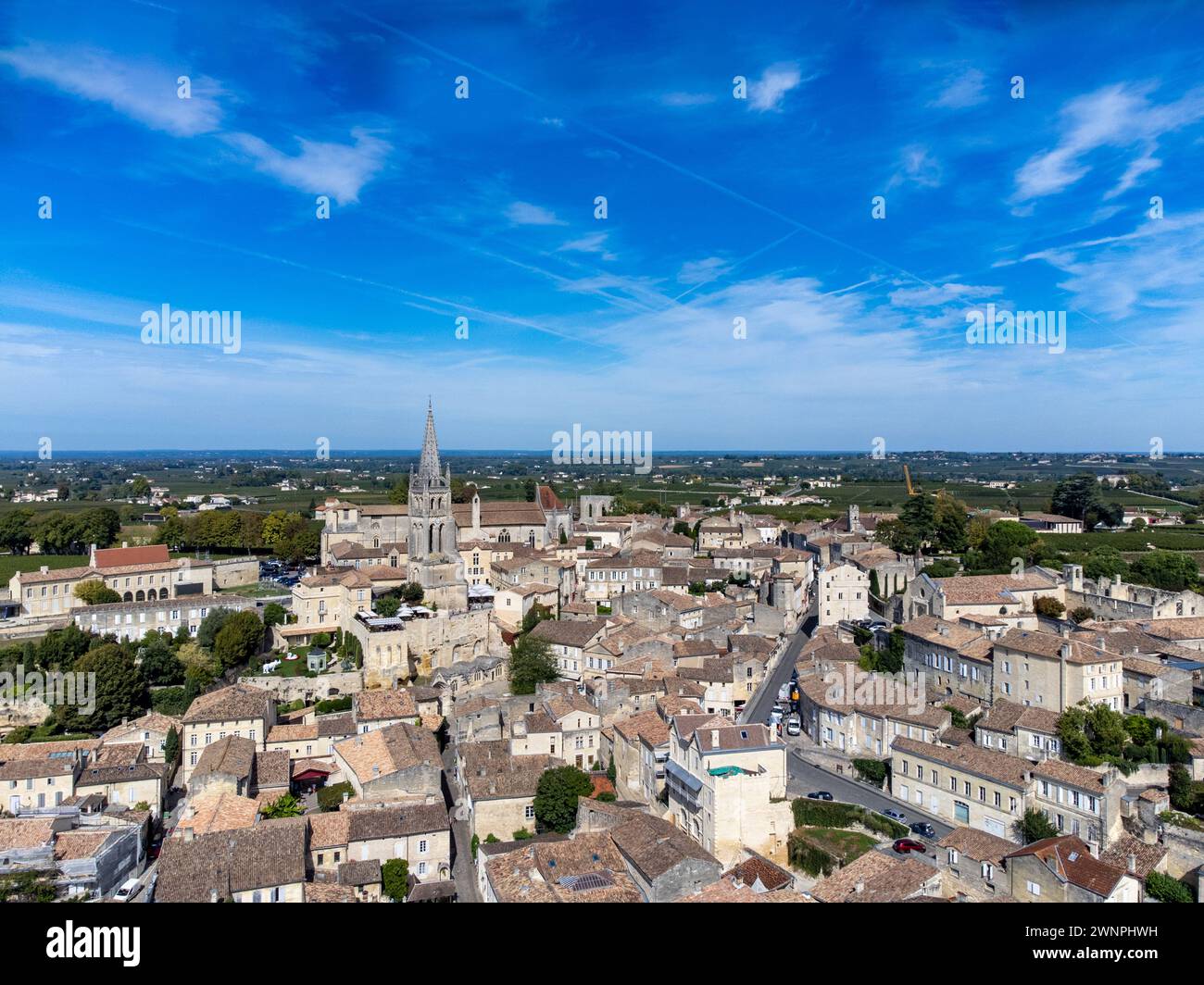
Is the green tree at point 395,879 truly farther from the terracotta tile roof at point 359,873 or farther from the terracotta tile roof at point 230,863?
the terracotta tile roof at point 230,863

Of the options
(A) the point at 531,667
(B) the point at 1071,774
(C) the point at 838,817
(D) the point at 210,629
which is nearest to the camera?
(B) the point at 1071,774

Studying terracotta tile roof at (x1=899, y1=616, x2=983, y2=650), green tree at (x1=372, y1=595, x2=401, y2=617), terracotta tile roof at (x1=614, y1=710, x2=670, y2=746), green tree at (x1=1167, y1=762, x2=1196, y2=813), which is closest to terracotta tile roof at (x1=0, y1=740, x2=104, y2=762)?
green tree at (x1=372, y1=595, x2=401, y2=617)

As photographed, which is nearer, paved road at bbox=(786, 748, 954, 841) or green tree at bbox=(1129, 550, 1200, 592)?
paved road at bbox=(786, 748, 954, 841)

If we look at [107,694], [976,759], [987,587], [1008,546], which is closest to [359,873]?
[107,694]

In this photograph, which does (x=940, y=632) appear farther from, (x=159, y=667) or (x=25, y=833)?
(x=159, y=667)

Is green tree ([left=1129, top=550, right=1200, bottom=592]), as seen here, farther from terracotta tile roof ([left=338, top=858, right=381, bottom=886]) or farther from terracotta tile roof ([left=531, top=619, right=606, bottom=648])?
terracotta tile roof ([left=338, top=858, right=381, bottom=886])

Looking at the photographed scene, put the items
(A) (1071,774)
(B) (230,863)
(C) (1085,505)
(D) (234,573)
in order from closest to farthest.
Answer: (B) (230,863)
(A) (1071,774)
(D) (234,573)
(C) (1085,505)

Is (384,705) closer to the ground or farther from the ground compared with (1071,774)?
closer to the ground

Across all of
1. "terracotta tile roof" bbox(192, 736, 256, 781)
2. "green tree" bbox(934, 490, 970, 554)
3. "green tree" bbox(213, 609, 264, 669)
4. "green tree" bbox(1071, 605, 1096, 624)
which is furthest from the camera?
"green tree" bbox(934, 490, 970, 554)

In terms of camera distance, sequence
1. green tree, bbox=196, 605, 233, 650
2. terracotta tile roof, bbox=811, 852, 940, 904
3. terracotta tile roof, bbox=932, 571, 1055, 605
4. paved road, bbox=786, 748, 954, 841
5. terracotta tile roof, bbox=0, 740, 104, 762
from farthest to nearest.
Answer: green tree, bbox=196, 605, 233, 650
terracotta tile roof, bbox=932, 571, 1055, 605
terracotta tile roof, bbox=0, 740, 104, 762
paved road, bbox=786, 748, 954, 841
terracotta tile roof, bbox=811, 852, 940, 904
